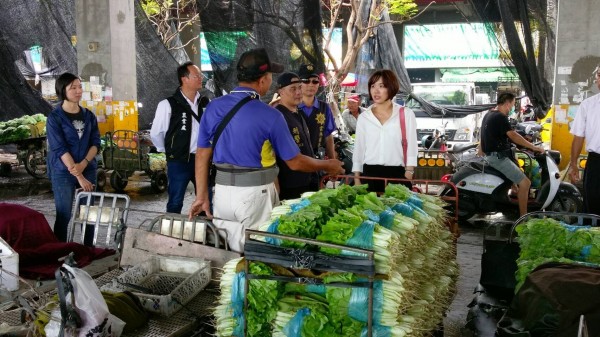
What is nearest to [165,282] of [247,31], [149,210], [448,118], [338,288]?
[338,288]

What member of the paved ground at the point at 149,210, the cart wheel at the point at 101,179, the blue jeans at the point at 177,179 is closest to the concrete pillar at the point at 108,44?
the paved ground at the point at 149,210

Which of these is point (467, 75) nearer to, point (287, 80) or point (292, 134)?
point (287, 80)

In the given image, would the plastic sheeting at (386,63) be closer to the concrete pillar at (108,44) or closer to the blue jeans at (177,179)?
the concrete pillar at (108,44)

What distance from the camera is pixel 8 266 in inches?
160

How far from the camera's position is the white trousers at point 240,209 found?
4430 mm

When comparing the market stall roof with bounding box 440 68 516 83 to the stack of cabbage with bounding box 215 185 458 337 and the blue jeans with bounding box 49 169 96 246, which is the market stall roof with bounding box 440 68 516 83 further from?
the stack of cabbage with bounding box 215 185 458 337

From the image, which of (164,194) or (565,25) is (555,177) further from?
(164,194)

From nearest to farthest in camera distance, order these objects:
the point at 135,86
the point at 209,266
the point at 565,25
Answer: the point at 209,266, the point at 565,25, the point at 135,86

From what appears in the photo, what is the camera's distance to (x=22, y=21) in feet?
41.6

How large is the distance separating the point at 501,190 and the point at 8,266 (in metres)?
6.32

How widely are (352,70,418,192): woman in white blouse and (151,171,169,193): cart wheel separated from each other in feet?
21.4

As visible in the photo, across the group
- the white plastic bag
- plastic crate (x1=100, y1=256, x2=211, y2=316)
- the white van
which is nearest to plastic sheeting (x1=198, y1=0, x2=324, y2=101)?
plastic crate (x1=100, y1=256, x2=211, y2=316)

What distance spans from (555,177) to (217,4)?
581 centimetres

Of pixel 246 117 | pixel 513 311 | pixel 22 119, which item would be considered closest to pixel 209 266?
pixel 246 117
